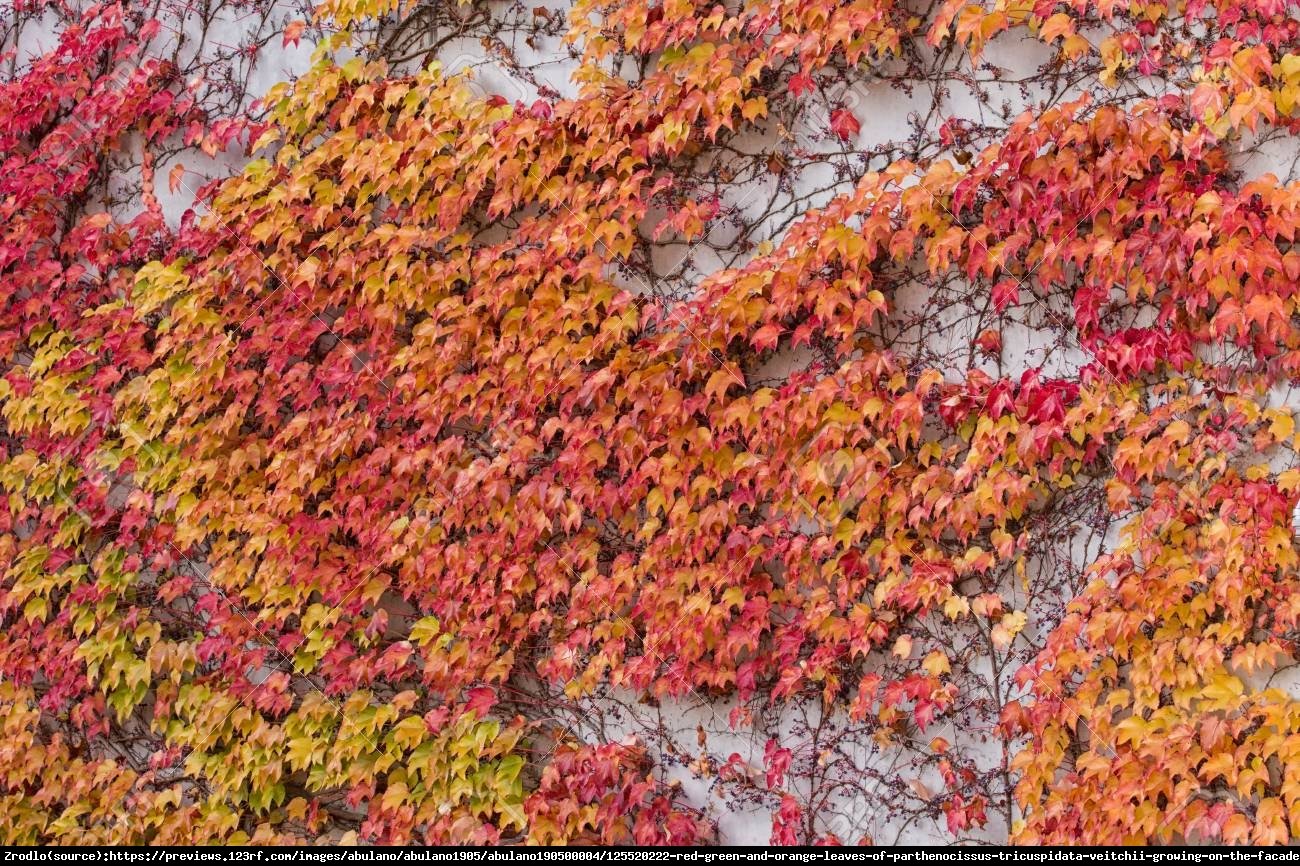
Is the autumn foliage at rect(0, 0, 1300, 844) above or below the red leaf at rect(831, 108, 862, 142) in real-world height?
below

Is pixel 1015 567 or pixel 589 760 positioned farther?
pixel 589 760

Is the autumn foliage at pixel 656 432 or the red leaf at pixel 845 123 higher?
the red leaf at pixel 845 123

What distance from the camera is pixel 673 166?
153 inches

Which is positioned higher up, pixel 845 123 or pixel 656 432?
pixel 845 123

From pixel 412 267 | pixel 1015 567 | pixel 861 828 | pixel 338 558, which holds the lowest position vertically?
pixel 861 828

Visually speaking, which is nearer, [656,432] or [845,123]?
[845,123]

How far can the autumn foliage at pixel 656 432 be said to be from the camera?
3109 mm

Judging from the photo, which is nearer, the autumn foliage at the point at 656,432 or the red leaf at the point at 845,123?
the autumn foliage at the point at 656,432

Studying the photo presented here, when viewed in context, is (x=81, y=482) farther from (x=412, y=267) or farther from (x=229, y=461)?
(x=412, y=267)

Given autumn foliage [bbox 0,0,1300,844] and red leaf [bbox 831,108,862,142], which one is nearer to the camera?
autumn foliage [bbox 0,0,1300,844]

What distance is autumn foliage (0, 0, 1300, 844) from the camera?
3109mm

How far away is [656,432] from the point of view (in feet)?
12.2
